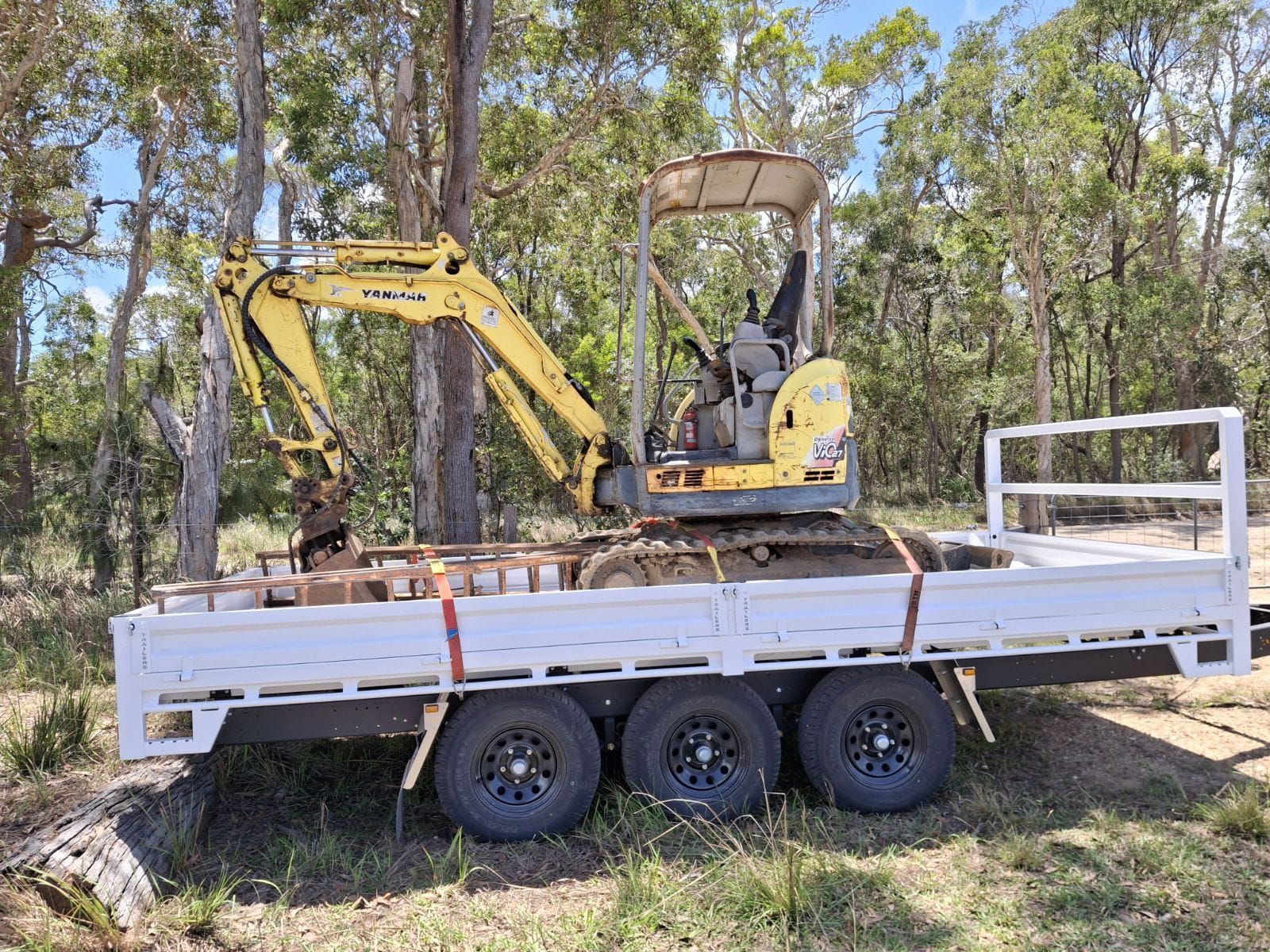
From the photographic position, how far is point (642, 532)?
228 inches

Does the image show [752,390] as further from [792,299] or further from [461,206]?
[461,206]

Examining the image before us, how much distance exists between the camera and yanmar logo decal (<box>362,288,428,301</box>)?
5973mm

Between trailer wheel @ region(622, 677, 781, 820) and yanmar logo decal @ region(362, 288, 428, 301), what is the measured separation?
10.5 feet

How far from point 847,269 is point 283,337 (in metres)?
20.2

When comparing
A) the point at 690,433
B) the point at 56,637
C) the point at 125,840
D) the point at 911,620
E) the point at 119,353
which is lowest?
the point at 125,840

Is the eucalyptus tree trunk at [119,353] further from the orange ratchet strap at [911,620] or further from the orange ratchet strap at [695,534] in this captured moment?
the orange ratchet strap at [911,620]

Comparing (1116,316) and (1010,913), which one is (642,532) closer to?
(1010,913)

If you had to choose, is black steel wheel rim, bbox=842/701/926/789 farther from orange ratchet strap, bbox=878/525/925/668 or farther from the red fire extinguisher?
the red fire extinguisher

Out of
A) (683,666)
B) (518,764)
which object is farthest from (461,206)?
(518,764)

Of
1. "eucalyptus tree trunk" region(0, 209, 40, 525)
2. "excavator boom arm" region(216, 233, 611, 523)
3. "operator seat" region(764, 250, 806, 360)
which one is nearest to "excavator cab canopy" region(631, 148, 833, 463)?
"operator seat" region(764, 250, 806, 360)

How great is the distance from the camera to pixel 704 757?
4.55 meters

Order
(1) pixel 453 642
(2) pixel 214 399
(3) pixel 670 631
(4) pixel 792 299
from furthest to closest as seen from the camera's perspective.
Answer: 1. (2) pixel 214 399
2. (4) pixel 792 299
3. (3) pixel 670 631
4. (1) pixel 453 642

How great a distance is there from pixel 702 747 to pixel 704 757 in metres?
0.05

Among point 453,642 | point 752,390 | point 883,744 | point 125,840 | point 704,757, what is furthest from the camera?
point 752,390
